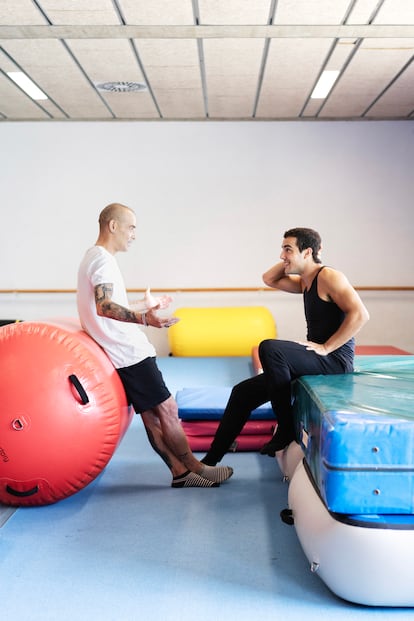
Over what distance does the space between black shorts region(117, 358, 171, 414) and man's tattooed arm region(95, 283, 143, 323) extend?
344 mm

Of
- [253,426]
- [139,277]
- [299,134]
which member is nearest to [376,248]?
[299,134]

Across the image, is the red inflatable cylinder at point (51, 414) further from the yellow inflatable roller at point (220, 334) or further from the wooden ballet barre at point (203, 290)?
the wooden ballet barre at point (203, 290)

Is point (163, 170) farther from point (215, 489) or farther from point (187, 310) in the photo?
point (215, 489)

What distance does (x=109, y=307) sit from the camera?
2471 mm

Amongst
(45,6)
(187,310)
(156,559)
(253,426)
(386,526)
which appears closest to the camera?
(386,526)

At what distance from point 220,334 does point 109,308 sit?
3217 millimetres

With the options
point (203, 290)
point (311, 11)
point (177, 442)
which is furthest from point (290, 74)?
point (177, 442)

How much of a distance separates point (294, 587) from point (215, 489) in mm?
899

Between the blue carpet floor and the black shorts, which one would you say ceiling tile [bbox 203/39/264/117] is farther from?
the blue carpet floor

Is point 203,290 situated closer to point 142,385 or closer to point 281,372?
point 142,385

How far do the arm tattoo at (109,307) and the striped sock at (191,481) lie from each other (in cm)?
88

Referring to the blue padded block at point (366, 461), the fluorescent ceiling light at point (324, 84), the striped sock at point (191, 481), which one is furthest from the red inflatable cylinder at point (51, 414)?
the fluorescent ceiling light at point (324, 84)

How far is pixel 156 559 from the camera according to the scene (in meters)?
2.12

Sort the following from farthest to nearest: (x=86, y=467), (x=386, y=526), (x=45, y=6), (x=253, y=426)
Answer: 1. (x=45, y=6)
2. (x=253, y=426)
3. (x=86, y=467)
4. (x=386, y=526)
